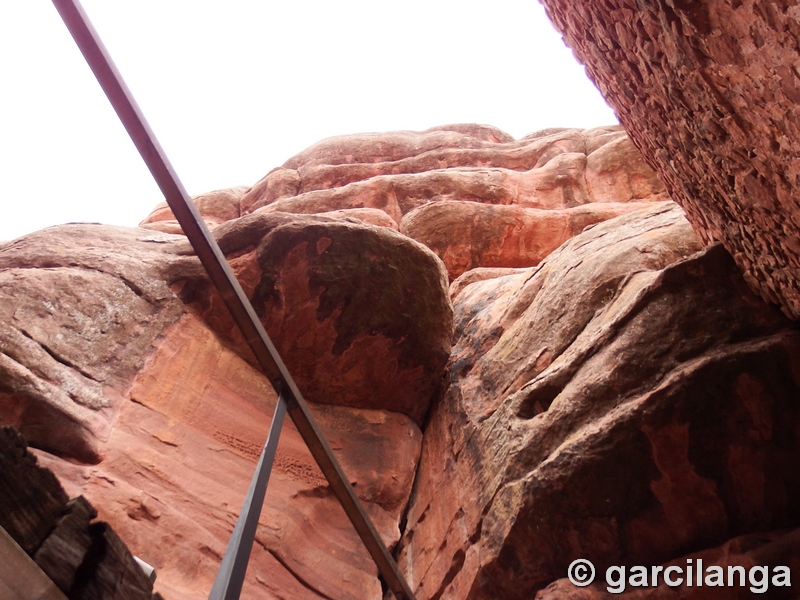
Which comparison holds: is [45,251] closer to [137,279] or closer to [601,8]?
[137,279]

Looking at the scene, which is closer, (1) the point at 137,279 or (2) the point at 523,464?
(2) the point at 523,464

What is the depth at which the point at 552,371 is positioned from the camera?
511cm

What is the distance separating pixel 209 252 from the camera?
3604mm

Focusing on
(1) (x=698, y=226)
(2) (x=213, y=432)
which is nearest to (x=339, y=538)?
(2) (x=213, y=432)

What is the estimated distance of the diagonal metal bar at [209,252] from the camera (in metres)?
3.17

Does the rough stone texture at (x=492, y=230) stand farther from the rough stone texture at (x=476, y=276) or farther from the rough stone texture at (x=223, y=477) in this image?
the rough stone texture at (x=223, y=477)

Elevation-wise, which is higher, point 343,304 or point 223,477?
point 343,304

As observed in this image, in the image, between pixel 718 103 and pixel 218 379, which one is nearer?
Result: pixel 718 103

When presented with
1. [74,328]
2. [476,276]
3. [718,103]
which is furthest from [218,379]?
[476,276]

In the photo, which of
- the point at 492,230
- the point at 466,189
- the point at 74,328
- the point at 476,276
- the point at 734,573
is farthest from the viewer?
the point at 466,189

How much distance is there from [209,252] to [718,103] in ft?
9.46

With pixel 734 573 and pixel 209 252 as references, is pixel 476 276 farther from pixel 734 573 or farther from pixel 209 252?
pixel 209 252

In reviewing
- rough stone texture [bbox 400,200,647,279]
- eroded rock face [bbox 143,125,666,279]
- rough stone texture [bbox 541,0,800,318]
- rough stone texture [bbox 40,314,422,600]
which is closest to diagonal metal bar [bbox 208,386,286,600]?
rough stone texture [bbox 40,314,422,600]

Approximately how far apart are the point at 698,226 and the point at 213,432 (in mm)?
4566
